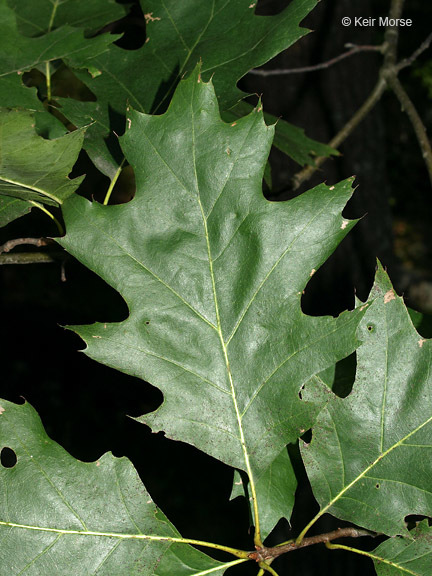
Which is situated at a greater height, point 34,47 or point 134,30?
point 34,47

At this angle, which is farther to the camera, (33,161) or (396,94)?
(396,94)

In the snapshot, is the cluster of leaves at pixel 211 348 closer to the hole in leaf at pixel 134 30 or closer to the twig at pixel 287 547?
the twig at pixel 287 547

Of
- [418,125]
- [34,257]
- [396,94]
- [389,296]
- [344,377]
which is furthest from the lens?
[396,94]

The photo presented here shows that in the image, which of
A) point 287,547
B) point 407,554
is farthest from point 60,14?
point 407,554

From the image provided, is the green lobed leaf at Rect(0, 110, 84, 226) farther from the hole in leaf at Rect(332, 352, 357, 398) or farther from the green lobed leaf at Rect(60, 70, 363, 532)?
the hole in leaf at Rect(332, 352, 357, 398)

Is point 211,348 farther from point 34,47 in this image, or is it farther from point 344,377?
point 34,47

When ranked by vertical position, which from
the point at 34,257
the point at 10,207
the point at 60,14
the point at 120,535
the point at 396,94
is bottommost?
the point at 120,535

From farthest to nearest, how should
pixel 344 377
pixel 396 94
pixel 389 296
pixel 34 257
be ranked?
pixel 396 94 < pixel 34 257 < pixel 344 377 < pixel 389 296
